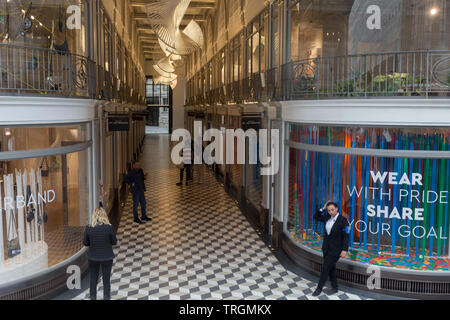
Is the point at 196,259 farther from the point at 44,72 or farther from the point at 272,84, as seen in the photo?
the point at 44,72

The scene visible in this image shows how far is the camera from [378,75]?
679cm

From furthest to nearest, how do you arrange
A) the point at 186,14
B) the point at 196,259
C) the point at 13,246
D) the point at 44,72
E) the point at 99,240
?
1. the point at 186,14
2. the point at 196,259
3. the point at 44,72
4. the point at 13,246
5. the point at 99,240

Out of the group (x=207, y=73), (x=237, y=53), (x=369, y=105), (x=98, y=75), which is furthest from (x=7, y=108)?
(x=207, y=73)

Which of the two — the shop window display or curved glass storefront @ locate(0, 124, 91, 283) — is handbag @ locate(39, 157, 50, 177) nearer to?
curved glass storefront @ locate(0, 124, 91, 283)

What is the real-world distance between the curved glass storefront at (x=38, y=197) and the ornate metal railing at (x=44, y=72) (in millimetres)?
583

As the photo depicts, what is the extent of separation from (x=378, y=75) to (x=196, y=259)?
14.1 ft

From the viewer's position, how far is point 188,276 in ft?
24.7

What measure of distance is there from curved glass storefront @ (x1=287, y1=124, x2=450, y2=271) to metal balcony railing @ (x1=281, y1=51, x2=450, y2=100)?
0.53m

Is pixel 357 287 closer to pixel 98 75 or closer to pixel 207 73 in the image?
pixel 98 75

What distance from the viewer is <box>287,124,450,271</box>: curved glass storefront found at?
21.7 ft
